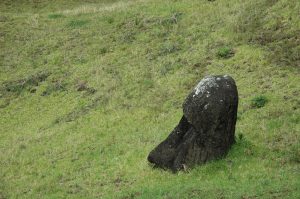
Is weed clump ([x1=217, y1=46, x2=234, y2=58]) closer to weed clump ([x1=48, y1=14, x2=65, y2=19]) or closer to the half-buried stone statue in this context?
the half-buried stone statue

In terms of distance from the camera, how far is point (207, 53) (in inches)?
1403

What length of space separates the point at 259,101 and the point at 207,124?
645 centimetres

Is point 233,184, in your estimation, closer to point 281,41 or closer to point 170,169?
point 170,169

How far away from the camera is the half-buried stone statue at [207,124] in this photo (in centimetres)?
2092

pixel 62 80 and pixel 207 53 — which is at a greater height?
pixel 207 53

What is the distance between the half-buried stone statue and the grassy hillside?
2.07 ft

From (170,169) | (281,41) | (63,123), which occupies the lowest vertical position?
(63,123)

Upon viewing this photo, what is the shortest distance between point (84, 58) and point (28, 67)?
589cm

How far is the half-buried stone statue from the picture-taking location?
824 inches

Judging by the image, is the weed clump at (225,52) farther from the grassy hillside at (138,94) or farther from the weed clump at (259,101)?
the weed clump at (259,101)

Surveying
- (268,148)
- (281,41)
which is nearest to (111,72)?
(281,41)

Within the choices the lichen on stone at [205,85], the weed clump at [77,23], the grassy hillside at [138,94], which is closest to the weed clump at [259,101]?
the grassy hillside at [138,94]

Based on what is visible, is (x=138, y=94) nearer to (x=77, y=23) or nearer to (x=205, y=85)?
(x=205, y=85)

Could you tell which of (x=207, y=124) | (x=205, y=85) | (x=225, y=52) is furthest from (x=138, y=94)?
(x=207, y=124)
